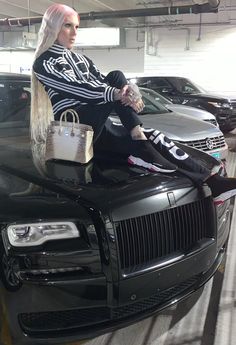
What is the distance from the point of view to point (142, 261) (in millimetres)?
1907

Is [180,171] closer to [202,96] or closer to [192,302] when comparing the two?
[192,302]

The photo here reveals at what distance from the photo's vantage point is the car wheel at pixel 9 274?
66.4 inches

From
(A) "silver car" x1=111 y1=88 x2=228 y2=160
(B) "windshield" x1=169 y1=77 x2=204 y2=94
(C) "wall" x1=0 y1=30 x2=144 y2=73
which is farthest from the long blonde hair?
(C) "wall" x1=0 y1=30 x2=144 y2=73

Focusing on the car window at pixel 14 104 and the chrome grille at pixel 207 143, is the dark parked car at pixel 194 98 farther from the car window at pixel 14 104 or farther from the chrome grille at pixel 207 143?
the car window at pixel 14 104

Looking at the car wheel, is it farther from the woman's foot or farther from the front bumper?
the woman's foot

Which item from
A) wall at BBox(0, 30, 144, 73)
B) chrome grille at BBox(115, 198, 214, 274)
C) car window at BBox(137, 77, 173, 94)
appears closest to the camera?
chrome grille at BBox(115, 198, 214, 274)

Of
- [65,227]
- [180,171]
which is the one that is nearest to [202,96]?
[180,171]

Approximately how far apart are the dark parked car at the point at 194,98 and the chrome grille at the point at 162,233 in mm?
8488

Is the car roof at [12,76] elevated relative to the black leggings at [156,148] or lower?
elevated

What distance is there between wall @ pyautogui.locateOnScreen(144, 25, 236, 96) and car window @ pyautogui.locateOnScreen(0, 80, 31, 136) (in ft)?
43.9

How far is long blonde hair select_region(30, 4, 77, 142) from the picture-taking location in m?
2.66

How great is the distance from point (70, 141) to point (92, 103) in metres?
0.34

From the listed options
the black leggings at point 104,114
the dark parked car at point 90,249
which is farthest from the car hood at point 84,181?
the black leggings at point 104,114

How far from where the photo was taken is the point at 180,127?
19.0 ft
